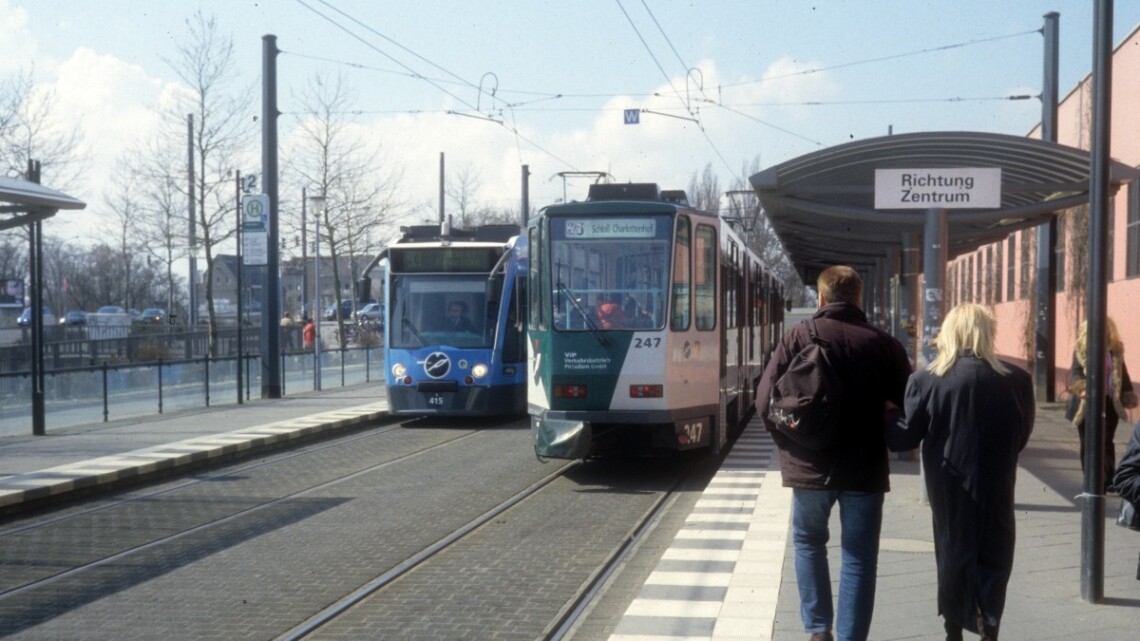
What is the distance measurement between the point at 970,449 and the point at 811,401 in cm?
70

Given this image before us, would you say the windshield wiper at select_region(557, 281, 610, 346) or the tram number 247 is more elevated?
the windshield wiper at select_region(557, 281, 610, 346)

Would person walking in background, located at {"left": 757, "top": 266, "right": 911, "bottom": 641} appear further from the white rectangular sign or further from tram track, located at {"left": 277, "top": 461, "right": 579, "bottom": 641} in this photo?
the white rectangular sign

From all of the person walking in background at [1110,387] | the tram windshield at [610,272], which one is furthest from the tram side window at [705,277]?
the person walking in background at [1110,387]

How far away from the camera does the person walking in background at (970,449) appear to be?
18.2 ft

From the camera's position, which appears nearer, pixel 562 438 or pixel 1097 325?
pixel 1097 325

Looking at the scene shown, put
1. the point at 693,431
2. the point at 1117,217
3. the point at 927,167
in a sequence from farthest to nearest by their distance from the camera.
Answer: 1. the point at 1117,217
2. the point at 693,431
3. the point at 927,167

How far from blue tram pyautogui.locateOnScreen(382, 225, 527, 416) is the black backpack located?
1422 centimetres

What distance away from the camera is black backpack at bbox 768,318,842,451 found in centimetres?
570

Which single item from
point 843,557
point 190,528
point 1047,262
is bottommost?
point 190,528

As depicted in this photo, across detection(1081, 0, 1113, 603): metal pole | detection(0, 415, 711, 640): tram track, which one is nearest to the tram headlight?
detection(0, 415, 711, 640): tram track

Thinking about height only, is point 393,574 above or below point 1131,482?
below

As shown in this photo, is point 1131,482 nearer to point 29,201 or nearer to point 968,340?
point 968,340

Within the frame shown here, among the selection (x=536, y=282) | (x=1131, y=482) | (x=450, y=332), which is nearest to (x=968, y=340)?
(x=1131, y=482)

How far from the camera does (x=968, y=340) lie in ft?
18.4
